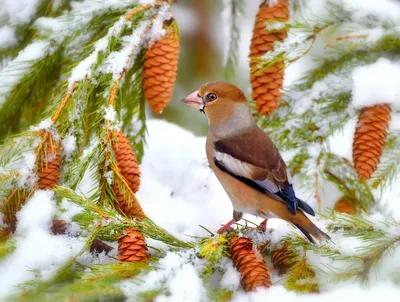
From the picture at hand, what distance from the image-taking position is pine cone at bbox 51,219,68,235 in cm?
159

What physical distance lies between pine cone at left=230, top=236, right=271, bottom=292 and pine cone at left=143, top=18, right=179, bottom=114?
0.65 meters

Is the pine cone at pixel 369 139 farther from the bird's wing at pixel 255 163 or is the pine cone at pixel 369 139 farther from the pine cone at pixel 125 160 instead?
the pine cone at pixel 125 160

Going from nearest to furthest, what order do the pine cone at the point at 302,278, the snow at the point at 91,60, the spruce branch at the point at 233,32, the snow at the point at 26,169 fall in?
1. the pine cone at the point at 302,278
2. the snow at the point at 26,169
3. the snow at the point at 91,60
4. the spruce branch at the point at 233,32

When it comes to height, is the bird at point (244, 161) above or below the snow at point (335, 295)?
below

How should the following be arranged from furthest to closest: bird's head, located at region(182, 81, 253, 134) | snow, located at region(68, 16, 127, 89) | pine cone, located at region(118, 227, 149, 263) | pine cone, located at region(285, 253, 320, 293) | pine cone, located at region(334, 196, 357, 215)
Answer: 1. pine cone, located at region(334, 196, 357, 215)
2. bird's head, located at region(182, 81, 253, 134)
3. snow, located at region(68, 16, 127, 89)
4. pine cone, located at region(118, 227, 149, 263)
5. pine cone, located at region(285, 253, 320, 293)

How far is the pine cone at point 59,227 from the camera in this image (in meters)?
1.59

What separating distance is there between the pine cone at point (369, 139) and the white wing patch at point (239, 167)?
30cm

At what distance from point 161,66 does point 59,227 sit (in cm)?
66

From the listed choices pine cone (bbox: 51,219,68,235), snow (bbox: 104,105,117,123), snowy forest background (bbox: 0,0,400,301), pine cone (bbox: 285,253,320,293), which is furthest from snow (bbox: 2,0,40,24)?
pine cone (bbox: 285,253,320,293)

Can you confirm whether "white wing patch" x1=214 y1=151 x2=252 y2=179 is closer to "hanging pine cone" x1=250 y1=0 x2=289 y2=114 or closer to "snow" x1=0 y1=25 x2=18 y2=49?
"hanging pine cone" x1=250 y1=0 x2=289 y2=114

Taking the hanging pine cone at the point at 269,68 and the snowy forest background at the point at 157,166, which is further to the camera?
the hanging pine cone at the point at 269,68

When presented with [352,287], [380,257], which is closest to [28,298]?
[352,287]

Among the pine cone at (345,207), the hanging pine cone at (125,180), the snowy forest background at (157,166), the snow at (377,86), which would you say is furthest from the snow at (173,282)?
the pine cone at (345,207)

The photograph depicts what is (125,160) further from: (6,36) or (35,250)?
(6,36)
